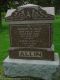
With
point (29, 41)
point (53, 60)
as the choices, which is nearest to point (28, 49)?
point (29, 41)

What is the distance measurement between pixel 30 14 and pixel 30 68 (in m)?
1.27

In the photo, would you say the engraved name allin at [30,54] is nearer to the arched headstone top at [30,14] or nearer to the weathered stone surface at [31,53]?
the weathered stone surface at [31,53]

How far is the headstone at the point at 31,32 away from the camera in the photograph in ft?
20.6

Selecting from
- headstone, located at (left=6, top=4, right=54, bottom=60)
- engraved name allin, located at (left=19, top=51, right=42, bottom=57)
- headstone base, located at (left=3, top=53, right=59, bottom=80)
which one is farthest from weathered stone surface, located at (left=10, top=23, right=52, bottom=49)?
headstone base, located at (left=3, top=53, right=59, bottom=80)

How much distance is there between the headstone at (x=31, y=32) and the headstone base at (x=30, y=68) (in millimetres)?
193

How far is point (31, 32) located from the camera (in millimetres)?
6383

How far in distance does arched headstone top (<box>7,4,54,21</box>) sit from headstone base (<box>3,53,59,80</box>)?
1.02 metres

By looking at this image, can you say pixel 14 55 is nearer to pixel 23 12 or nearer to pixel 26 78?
pixel 26 78

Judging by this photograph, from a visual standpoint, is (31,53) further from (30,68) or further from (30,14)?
(30,14)

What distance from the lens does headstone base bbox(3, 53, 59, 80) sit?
6207 mm

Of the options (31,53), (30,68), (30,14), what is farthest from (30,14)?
(30,68)

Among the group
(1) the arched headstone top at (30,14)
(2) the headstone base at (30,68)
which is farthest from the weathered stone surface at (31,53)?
(1) the arched headstone top at (30,14)

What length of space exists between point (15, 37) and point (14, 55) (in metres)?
0.45

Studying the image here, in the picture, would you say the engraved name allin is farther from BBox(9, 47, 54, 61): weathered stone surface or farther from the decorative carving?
the decorative carving
